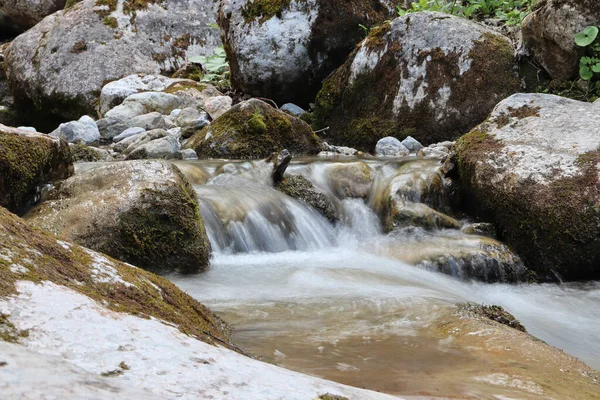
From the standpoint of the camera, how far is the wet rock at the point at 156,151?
8363 mm

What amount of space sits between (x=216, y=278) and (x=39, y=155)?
197cm

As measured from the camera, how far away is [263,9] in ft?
37.3

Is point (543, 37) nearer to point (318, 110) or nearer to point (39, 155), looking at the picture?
point (318, 110)

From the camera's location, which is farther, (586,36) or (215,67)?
(215,67)

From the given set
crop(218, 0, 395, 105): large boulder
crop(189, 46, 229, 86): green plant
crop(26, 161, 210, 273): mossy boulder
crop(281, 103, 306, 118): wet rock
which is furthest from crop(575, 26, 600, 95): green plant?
crop(189, 46, 229, 86): green plant

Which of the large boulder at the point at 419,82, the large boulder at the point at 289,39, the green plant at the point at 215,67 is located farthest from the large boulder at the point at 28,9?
the large boulder at the point at 419,82

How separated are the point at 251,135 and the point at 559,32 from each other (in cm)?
495

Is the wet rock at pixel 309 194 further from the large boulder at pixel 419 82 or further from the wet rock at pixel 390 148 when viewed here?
the large boulder at pixel 419 82

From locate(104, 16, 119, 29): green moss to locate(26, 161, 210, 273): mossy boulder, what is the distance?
11318 millimetres

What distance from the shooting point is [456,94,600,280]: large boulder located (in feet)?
18.7

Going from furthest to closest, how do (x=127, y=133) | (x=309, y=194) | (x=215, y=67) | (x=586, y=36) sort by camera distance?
(x=215, y=67) < (x=127, y=133) < (x=586, y=36) < (x=309, y=194)

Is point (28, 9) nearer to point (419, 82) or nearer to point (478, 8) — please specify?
point (478, 8)

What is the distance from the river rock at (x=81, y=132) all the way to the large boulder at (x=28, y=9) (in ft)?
44.5

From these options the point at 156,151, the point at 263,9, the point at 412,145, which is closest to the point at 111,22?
the point at 263,9
